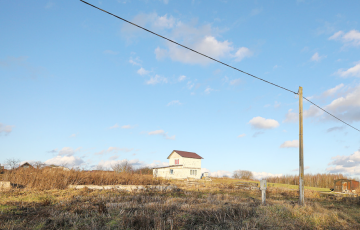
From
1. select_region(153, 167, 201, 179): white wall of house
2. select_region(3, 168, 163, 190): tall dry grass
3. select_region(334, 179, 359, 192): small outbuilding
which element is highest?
select_region(3, 168, 163, 190): tall dry grass

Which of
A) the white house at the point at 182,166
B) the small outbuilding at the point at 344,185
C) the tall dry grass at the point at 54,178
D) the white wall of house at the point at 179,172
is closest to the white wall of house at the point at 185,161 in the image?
the white house at the point at 182,166

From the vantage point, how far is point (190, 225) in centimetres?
685

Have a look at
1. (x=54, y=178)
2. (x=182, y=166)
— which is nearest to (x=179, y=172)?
(x=182, y=166)

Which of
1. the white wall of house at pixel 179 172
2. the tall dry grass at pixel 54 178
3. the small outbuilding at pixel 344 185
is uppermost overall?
the tall dry grass at pixel 54 178

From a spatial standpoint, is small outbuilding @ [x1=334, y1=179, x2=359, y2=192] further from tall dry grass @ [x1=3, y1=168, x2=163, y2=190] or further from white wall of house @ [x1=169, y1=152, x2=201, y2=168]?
white wall of house @ [x1=169, y1=152, x2=201, y2=168]

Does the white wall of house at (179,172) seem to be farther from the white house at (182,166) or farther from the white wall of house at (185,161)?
the white wall of house at (185,161)

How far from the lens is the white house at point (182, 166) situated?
51688 millimetres

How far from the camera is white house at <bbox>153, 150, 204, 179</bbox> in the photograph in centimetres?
5169

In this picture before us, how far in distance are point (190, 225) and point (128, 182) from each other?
62.0 feet

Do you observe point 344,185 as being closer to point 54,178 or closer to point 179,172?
point 179,172

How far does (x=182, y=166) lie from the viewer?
5209 cm

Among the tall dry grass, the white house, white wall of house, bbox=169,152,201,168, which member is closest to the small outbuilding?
the tall dry grass

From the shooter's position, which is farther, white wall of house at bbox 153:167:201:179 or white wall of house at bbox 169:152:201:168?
white wall of house at bbox 169:152:201:168

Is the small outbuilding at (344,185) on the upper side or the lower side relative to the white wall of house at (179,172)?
upper
